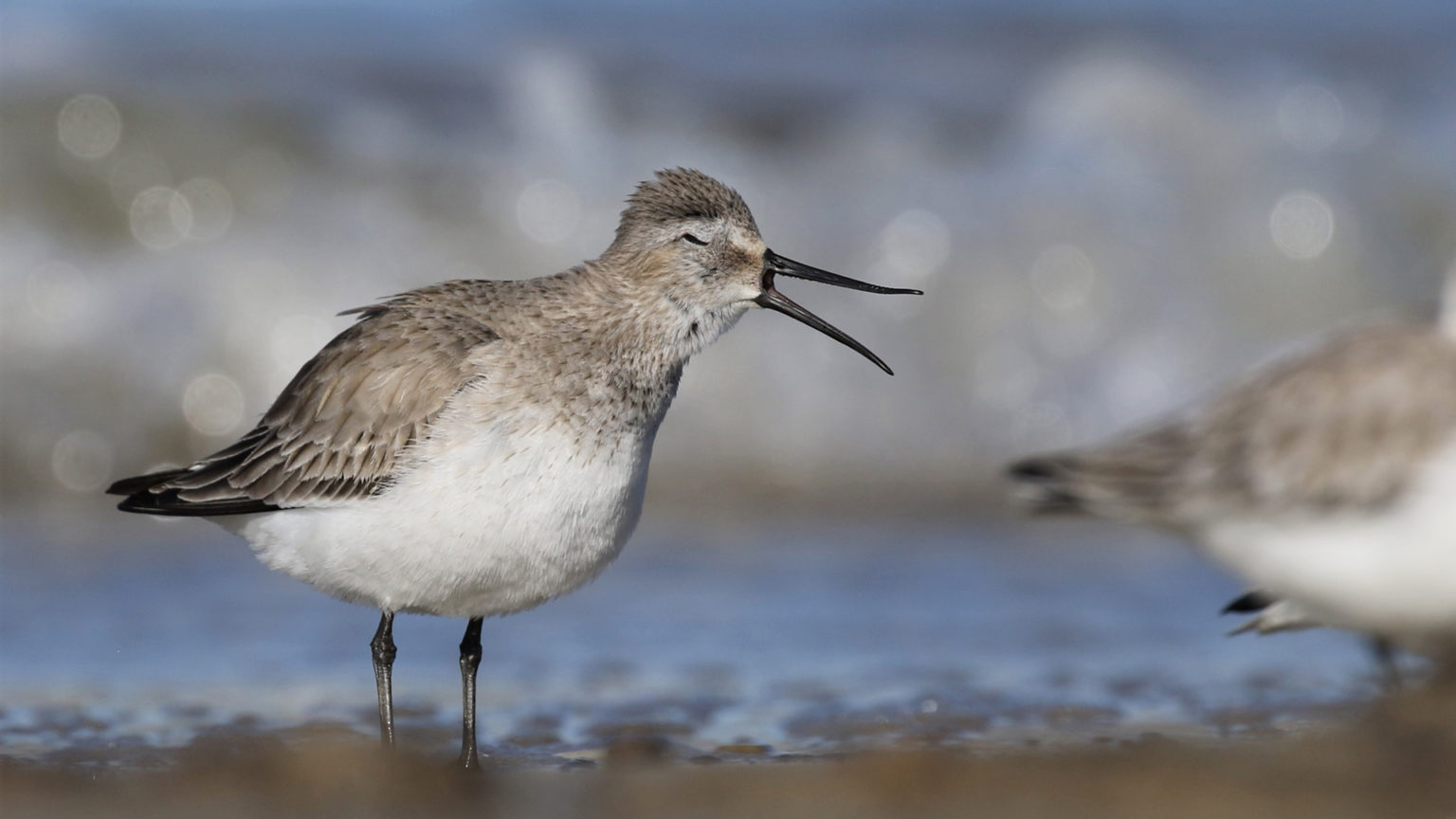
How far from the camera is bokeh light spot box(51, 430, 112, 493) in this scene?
11.8m

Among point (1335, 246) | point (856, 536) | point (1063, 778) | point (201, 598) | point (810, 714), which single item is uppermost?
point (1335, 246)

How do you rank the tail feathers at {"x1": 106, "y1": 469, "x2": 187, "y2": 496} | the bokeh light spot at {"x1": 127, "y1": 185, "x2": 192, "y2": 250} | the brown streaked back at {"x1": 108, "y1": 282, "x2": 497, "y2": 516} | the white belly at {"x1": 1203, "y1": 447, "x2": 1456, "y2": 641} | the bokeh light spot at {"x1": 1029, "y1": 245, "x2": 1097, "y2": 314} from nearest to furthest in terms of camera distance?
the white belly at {"x1": 1203, "y1": 447, "x2": 1456, "y2": 641}
the brown streaked back at {"x1": 108, "y1": 282, "x2": 497, "y2": 516}
the tail feathers at {"x1": 106, "y1": 469, "x2": 187, "y2": 496}
the bokeh light spot at {"x1": 127, "y1": 185, "x2": 192, "y2": 250}
the bokeh light spot at {"x1": 1029, "y1": 245, "x2": 1097, "y2": 314}

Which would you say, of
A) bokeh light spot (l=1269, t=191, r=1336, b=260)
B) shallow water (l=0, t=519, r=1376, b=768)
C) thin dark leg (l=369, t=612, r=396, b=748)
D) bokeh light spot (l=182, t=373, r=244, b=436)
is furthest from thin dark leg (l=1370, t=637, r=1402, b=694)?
bokeh light spot (l=1269, t=191, r=1336, b=260)

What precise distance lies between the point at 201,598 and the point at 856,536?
3861 mm

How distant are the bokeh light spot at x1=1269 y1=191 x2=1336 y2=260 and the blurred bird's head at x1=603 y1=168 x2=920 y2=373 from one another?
8.99 m

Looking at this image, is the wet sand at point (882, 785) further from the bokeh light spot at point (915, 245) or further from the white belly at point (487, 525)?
the bokeh light spot at point (915, 245)

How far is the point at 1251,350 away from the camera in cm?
1361

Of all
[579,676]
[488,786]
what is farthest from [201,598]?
[488,786]

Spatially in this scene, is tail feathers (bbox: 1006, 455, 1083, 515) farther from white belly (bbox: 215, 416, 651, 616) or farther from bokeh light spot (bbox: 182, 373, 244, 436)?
bokeh light spot (bbox: 182, 373, 244, 436)

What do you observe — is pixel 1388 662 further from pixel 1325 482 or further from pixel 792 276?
pixel 792 276

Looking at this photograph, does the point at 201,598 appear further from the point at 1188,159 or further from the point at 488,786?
the point at 1188,159

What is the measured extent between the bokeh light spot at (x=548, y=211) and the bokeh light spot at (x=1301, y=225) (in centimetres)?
562

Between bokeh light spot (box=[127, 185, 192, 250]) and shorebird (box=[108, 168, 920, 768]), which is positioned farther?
bokeh light spot (box=[127, 185, 192, 250])

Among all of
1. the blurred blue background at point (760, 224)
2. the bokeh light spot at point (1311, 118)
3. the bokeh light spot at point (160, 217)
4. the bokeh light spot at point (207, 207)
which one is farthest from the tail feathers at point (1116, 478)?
the bokeh light spot at point (1311, 118)
